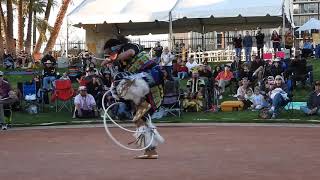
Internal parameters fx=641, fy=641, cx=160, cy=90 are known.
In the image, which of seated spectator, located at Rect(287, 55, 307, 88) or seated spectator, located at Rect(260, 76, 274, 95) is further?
seated spectator, located at Rect(287, 55, 307, 88)

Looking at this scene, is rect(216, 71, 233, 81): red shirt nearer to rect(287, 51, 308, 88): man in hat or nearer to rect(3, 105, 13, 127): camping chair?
rect(287, 51, 308, 88): man in hat

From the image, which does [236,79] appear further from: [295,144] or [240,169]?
[240,169]

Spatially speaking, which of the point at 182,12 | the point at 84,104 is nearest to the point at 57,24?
the point at 182,12

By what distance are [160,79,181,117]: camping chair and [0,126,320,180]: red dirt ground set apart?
3731 millimetres

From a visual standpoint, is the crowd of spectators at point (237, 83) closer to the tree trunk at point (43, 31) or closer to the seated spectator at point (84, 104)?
the seated spectator at point (84, 104)

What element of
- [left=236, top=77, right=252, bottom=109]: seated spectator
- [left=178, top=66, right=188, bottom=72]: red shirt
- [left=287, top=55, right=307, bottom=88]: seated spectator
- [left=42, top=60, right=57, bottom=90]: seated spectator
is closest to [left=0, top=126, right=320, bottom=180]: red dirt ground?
[left=236, top=77, right=252, bottom=109]: seated spectator

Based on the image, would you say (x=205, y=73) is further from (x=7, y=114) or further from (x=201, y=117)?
(x=7, y=114)

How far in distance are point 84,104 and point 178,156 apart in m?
9.76

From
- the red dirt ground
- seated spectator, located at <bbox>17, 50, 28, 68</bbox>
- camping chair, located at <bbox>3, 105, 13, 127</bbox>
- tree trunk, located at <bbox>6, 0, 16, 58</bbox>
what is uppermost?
tree trunk, located at <bbox>6, 0, 16, 58</bbox>

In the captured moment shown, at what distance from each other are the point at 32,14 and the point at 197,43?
448 inches

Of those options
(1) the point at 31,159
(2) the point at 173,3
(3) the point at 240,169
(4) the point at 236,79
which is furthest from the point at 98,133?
(2) the point at 173,3

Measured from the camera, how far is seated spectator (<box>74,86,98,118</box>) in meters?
20.1

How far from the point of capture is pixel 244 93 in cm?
2167

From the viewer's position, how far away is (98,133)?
15969mm
